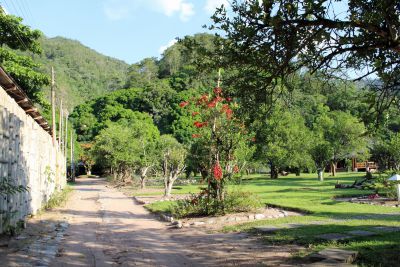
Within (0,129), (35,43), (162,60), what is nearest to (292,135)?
(35,43)

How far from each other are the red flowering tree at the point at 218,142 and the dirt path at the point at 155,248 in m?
2.16

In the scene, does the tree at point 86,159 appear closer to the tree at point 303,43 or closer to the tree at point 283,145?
the tree at point 283,145

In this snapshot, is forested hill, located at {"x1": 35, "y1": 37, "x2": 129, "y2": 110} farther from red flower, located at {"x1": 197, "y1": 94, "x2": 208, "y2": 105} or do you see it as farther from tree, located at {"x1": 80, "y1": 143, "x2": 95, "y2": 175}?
red flower, located at {"x1": 197, "y1": 94, "x2": 208, "y2": 105}

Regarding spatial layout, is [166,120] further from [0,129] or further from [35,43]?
[0,129]

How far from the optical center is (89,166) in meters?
66.4

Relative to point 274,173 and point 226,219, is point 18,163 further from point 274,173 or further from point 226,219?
point 274,173

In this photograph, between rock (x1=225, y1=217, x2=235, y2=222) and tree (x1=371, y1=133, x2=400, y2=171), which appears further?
tree (x1=371, y1=133, x2=400, y2=171)

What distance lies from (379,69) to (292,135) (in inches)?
1557

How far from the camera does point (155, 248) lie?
8.77 metres

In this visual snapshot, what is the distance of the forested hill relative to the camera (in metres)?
87.9

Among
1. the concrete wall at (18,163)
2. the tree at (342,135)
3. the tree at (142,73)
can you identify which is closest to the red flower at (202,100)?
the concrete wall at (18,163)

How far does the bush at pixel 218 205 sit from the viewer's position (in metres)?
13.4

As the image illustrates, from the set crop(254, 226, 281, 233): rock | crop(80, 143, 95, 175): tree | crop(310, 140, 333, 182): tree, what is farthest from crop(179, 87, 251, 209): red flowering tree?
crop(80, 143, 95, 175): tree

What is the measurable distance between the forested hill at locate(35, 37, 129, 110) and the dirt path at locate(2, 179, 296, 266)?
2858 inches
